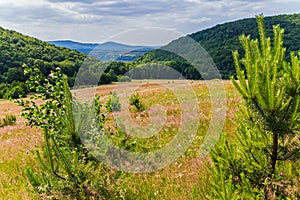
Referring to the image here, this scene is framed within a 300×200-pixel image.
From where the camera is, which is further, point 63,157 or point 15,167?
point 15,167

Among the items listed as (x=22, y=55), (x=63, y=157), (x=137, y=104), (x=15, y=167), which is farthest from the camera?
(x=22, y=55)

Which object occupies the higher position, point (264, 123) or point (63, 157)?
point (264, 123)

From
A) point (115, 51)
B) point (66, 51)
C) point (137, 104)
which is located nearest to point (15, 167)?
point (115, 51)

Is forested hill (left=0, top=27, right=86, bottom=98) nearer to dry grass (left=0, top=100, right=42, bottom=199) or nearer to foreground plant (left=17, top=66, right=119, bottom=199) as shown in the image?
dry grass (left=0, top=100, right=42, bottom=199)

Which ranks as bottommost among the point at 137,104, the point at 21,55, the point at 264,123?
the point at 137,104

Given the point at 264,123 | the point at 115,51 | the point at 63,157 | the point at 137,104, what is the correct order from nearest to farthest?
the point at 264,123
the point at 63,157
the point at 115,51
the point at 137,104

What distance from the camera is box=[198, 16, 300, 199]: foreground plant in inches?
123

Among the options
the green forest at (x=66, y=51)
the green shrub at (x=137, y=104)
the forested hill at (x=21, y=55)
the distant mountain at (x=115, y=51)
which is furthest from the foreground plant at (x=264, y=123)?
the forested hill at (x=21, y=55)

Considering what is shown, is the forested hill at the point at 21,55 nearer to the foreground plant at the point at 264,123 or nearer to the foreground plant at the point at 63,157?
the foreground plant at the point at 63,157

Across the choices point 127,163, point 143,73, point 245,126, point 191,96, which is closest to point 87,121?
point 127,163

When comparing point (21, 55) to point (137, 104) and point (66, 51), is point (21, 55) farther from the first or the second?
point (137, 104)

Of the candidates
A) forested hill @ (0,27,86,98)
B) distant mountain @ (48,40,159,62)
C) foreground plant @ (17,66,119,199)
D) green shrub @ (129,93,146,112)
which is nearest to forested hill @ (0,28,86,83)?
forested hill @ (0,27,86,98)

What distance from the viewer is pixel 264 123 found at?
3393 mm

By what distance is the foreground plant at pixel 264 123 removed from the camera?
10.2 ft
